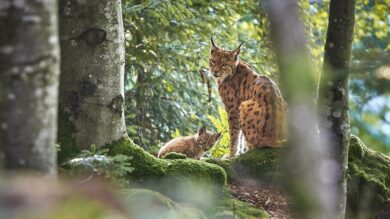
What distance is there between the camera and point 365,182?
19.3 feet

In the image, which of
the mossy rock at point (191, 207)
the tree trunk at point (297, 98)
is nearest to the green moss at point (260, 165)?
the mossy rock at point (191, 207)

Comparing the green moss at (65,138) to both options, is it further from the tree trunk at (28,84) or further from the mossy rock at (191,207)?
the tree trunk at (28,84)

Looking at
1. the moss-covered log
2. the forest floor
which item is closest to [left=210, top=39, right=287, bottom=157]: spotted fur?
the moss-covered log

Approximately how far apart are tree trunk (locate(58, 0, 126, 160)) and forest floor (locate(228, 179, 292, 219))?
1446 millimetres

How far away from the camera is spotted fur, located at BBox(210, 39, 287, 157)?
672 centimetres

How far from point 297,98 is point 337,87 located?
8.56ft

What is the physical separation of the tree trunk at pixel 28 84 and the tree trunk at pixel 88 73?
2.70 m

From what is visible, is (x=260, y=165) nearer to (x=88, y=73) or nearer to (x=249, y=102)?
(x=249, y=102)

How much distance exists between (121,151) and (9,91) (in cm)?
293

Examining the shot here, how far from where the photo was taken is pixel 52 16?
2.27 m

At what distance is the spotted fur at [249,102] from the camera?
22.1ft

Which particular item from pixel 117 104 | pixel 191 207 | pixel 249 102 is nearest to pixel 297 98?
pixel 191 207

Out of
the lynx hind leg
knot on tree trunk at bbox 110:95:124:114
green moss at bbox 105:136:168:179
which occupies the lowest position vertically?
green moss at bbox 105:136:168:179

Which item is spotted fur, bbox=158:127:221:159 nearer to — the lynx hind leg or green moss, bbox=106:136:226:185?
the lynx hind leg
